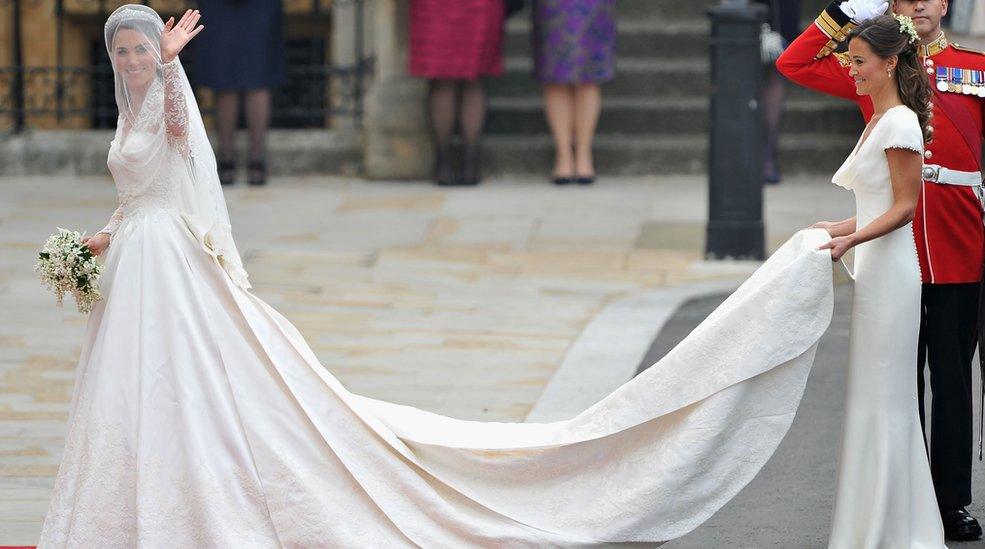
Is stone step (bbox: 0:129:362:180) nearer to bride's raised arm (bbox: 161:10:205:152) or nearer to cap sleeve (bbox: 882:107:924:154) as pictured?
bride's raised arm (bbox: 161:10:205:152)

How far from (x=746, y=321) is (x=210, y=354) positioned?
5.28 ft

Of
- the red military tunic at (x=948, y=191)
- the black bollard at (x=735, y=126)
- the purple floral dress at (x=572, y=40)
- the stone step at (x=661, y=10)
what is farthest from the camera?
the stone step at (x=661, y=10)

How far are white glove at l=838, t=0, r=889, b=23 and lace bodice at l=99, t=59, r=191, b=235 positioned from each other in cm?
215

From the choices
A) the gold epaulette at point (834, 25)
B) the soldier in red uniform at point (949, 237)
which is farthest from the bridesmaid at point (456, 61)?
the soldier in red uniform at point (949, 237)

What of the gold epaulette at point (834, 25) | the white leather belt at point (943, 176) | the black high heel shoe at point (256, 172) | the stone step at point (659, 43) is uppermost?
the gold epaulette at point (834, 25)

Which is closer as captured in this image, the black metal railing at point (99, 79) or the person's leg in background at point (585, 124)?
the person's leg in background at point (585, 124)

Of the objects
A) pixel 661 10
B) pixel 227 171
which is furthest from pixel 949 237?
pixel 661 10

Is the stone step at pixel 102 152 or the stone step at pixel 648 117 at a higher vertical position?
the stone step at pixel 648 117

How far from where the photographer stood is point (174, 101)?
5.44m

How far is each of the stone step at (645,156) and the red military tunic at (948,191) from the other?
25.9ft

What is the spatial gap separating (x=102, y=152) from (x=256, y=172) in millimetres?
1444

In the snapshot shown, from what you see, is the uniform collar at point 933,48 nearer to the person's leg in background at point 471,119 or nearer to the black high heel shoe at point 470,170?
the person's leg in background at point 471,119

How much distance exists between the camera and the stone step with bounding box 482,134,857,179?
1359 cm

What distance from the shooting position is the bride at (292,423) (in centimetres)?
514
